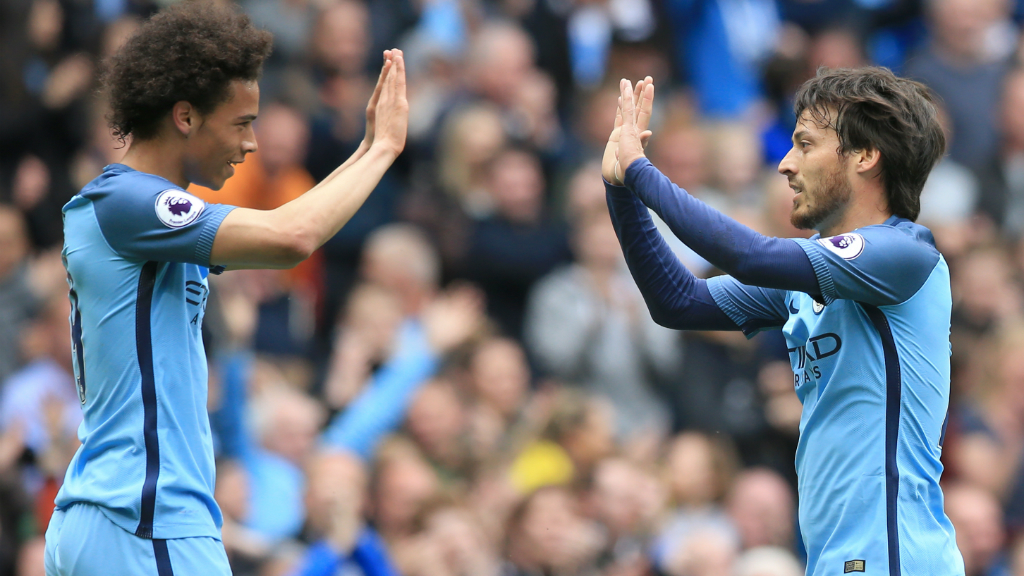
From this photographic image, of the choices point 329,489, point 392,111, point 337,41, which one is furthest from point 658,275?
point 337,41

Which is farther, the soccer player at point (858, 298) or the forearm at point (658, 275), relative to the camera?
the forearm at point (658, 275)

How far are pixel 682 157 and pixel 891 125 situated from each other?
500 cm

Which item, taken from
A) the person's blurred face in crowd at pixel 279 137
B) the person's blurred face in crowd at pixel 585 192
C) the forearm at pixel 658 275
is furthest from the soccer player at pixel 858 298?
→ the person's blurred face in crowd at pixel 279 137

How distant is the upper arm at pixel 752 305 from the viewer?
4207mm

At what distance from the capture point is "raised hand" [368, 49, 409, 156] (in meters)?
3.87

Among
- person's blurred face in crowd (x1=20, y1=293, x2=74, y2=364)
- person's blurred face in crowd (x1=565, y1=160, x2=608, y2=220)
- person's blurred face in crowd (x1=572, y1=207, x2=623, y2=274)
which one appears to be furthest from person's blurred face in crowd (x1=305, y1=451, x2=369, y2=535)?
person's blurred face in crowd (x1=565, y1=160, x2=608, y2=220)

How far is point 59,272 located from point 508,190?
9.63 feet

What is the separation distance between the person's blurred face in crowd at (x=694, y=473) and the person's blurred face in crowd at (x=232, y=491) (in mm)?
2523

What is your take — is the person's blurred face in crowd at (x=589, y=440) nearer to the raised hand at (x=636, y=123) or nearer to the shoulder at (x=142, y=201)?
the raised hand at (x=636, y=123)

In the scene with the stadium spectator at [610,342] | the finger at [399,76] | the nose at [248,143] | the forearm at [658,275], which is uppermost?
the finger at [399,76]

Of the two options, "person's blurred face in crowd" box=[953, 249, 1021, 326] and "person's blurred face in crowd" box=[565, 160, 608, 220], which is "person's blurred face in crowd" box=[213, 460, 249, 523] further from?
"person's blurred face in crowd" box=[953, 249, 1021, 326]

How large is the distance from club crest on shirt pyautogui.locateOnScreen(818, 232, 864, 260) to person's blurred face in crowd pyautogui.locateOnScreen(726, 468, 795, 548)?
12.4 ft

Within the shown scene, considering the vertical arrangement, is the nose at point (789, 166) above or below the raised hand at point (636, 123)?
below

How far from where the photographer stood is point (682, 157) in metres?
8.82
